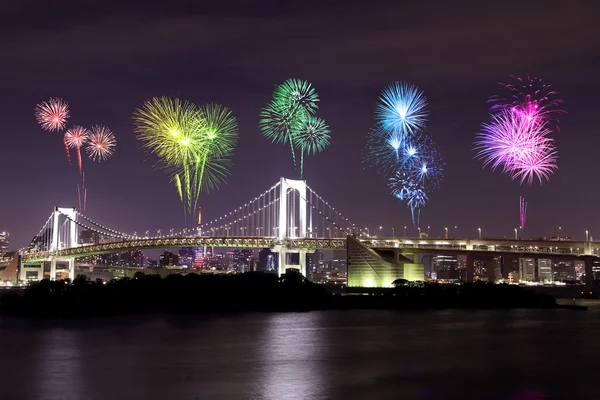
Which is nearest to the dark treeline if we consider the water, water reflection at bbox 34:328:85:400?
the water

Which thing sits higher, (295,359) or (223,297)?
(223,297)

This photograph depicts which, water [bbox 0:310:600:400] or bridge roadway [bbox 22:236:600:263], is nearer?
water [bbox 0:310:600:400]

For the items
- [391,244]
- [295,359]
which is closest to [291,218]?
[391,244]

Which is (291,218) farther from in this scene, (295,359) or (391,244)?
(295,359)

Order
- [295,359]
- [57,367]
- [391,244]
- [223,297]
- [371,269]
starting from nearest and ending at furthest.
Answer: [57,367], [295,359], [223,297], [371,269], [391,244]

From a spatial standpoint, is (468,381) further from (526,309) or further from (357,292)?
(357,292)

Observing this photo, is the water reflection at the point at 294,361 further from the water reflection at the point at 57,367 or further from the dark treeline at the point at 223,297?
the dark treeline at the point at 223,297

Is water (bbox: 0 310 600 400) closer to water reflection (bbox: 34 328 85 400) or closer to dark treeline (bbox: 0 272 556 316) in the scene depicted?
water reflection (bbox: 34 328 85 400)

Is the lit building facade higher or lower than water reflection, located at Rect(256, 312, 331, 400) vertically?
higher
